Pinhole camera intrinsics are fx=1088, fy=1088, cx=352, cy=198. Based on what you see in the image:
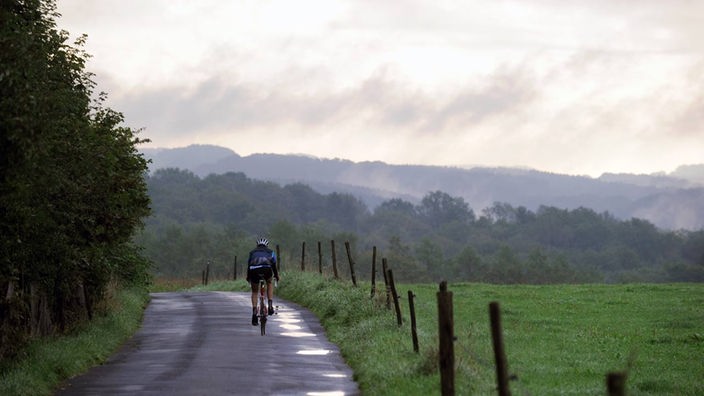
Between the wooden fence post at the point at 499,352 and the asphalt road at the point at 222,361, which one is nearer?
the wooden fence post at the point at 499,352

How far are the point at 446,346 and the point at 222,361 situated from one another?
29.2 feet

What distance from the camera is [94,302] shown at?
32.3 metres

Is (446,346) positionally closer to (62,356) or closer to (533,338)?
(62,356)

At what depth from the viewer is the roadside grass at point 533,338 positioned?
1972 centimetres

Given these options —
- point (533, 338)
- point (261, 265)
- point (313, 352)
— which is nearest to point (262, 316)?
point (261, 265)

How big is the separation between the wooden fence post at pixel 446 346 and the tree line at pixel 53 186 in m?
6.40

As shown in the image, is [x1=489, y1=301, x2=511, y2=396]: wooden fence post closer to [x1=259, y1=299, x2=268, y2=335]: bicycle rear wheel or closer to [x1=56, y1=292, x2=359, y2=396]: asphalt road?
[x1=56, y1=292, x2=359, y2=396]: asphalt road

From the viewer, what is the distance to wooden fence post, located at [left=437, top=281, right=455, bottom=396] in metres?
15.7

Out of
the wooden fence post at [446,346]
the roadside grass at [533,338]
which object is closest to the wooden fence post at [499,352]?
the roadside grass at [533,338]

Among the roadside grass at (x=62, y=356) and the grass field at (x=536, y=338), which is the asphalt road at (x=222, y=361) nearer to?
the roadside grass at (x=62, y=356)

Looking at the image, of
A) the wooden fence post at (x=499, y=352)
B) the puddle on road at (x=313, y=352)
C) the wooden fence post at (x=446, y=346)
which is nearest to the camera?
the wooden fence post at (x=499, y=352)

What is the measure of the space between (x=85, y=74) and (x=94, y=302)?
26.9 feet

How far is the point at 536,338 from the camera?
1193 inches

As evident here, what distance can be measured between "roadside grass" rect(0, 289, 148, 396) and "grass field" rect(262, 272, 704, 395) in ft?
18.6
